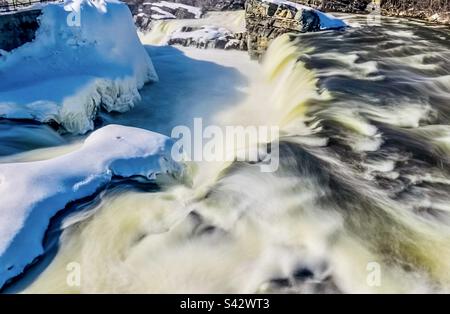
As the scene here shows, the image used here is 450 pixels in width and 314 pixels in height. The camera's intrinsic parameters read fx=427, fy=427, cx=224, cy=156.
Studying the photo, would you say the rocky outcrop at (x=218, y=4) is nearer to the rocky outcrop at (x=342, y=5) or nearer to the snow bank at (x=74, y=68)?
the rocky outcrop at (x=342, y=5)

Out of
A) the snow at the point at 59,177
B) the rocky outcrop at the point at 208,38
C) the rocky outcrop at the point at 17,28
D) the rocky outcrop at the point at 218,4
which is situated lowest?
the rocky outcrop at the point at 208,38

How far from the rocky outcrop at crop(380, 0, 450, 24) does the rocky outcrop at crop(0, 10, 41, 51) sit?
2049 cm

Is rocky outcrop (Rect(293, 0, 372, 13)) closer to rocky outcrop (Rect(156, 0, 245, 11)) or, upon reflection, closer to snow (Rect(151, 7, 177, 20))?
rocky outcrop (Rect(156, 0, 245, 11))

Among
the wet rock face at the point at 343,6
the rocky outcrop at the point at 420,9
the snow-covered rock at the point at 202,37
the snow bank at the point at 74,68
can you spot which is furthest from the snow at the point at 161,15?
the rocky outcrop at the point at 420,9

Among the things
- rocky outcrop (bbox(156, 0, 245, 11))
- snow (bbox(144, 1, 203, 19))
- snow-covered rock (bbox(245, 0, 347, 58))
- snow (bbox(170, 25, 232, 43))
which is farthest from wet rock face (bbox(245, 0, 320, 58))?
rocky outcrop (bbox(156, 0, 245, 11))

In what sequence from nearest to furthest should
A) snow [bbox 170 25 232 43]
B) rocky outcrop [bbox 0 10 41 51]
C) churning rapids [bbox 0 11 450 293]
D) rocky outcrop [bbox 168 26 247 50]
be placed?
churning rapids [bbox 0 11 450 293]
rocky outcrop [bbox 0 10 41 51]
rocky outcrop [bbox 168 26 247 50]
snow [bbox 170 25 232 43]

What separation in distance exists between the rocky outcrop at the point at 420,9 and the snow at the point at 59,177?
824 inches

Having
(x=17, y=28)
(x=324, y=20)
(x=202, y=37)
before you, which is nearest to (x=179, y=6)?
(x=202, y=37)

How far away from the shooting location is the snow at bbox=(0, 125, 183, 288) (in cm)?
552

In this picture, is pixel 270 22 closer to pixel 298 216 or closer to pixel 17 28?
pixel 17 28

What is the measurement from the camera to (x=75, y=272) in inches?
209

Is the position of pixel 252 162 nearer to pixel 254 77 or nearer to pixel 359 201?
pixel 359 201

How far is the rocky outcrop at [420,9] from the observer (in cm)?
2338
